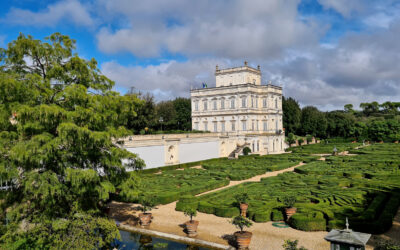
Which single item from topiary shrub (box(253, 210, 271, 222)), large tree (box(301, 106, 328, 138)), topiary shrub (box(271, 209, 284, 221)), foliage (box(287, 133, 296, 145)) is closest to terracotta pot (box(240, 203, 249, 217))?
topiary shrub (box(253, 210, 271, 222))

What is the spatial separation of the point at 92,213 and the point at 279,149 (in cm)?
4669

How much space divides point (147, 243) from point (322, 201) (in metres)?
9.91

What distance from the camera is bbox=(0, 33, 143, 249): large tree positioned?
10.1 meters

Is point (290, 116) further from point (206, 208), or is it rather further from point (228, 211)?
point (228, 211)

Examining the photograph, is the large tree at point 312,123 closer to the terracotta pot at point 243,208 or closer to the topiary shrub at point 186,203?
the topiary shrub at point 186,203

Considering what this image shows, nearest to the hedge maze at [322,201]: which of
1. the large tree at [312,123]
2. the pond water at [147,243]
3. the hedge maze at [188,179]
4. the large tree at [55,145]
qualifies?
the hedge maze at [188,179]

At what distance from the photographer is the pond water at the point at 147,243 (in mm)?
13023

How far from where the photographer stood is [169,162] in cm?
3612

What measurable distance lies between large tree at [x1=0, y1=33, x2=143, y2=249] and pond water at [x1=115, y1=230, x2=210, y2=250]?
2.16 m

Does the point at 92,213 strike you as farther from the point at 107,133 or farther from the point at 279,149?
the point at 279,149

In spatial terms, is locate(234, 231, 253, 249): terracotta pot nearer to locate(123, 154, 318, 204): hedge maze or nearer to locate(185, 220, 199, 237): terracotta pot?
locate(185, 220, 199, 237): terracotta pot

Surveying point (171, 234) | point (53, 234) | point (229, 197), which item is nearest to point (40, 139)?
point (53, 234)

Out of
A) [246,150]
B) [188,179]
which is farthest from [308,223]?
[246,150]

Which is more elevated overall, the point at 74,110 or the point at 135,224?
the point at 74,110
